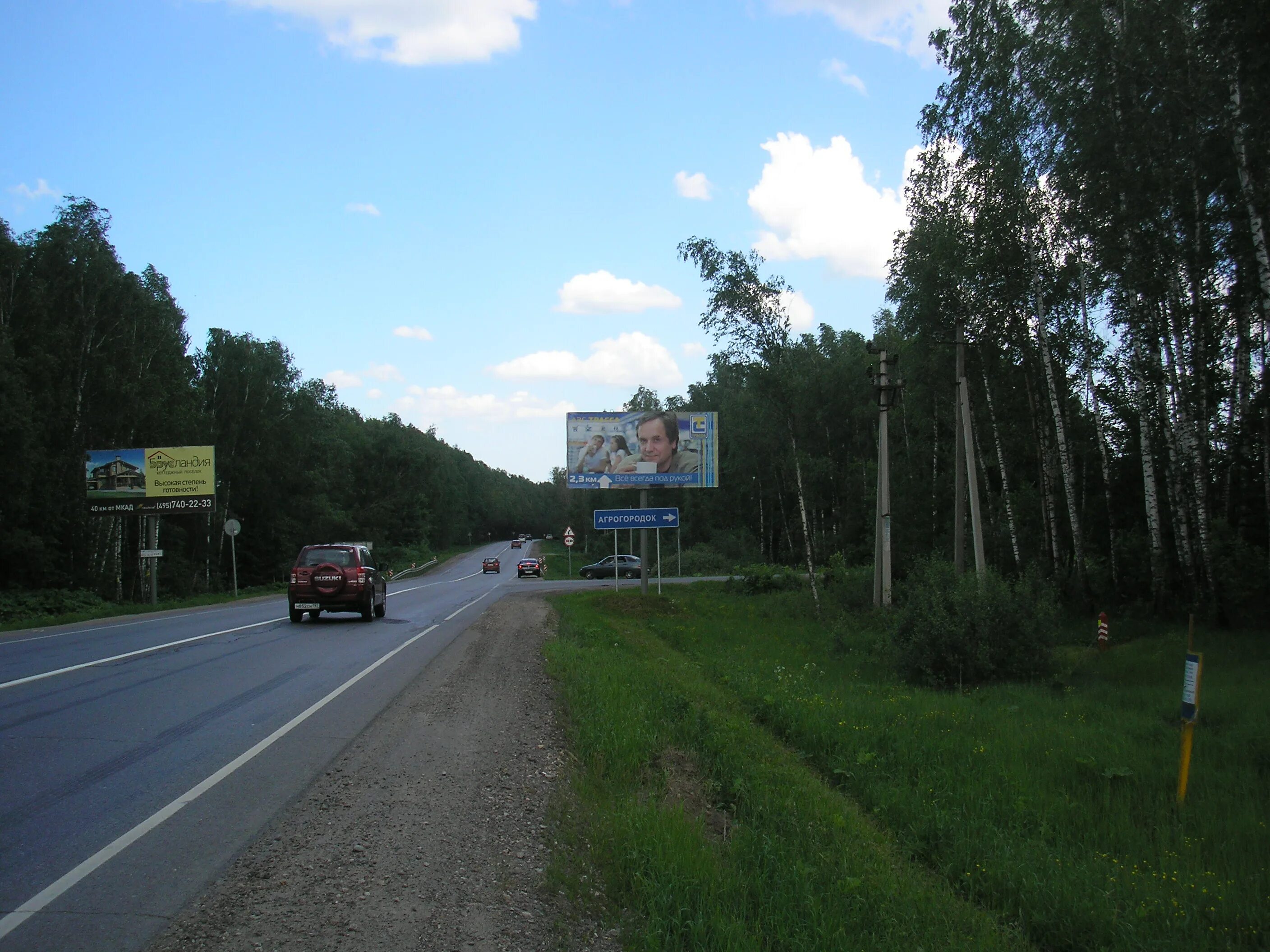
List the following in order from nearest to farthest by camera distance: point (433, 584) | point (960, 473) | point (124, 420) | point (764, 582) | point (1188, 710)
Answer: point (1188, 710)
point (960, 473)
point (764, 582)
point (124, 420)
point (433, 584)

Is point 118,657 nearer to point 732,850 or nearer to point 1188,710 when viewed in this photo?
point 732,850

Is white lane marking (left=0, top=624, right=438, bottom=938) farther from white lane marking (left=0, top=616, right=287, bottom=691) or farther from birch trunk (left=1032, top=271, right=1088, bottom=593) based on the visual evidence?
birch trunk (left=1032, top=271, right=1088, bottom=593)

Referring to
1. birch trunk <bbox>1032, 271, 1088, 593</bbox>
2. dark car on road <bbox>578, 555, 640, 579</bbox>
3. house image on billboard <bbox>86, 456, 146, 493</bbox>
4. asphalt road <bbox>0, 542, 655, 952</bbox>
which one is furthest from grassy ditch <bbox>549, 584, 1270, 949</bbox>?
dark car on road <bbox>578, 555, 640, 579</bbox>

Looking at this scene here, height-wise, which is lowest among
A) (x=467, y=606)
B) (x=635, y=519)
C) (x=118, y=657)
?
(x=467, y=606)

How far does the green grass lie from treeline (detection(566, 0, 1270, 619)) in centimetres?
966

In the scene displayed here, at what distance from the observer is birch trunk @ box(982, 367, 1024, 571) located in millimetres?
26578

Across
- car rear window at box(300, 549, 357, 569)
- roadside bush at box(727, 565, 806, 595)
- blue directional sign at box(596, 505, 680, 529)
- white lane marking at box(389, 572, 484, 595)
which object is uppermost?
blue directional sign at box(596, 505, 680, 529)

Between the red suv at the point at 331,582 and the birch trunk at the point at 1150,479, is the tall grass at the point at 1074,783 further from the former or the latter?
the red suv at the point at 331,582

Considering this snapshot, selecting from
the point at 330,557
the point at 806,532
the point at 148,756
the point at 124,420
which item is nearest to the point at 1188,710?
the point at 148,756

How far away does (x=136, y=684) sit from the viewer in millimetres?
10953

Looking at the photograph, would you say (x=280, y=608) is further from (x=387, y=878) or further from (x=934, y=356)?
(x=387, y=878)

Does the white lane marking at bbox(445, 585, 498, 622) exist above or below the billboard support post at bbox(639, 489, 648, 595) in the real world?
below

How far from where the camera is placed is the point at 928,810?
6742 mm

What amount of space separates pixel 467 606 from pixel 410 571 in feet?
159
